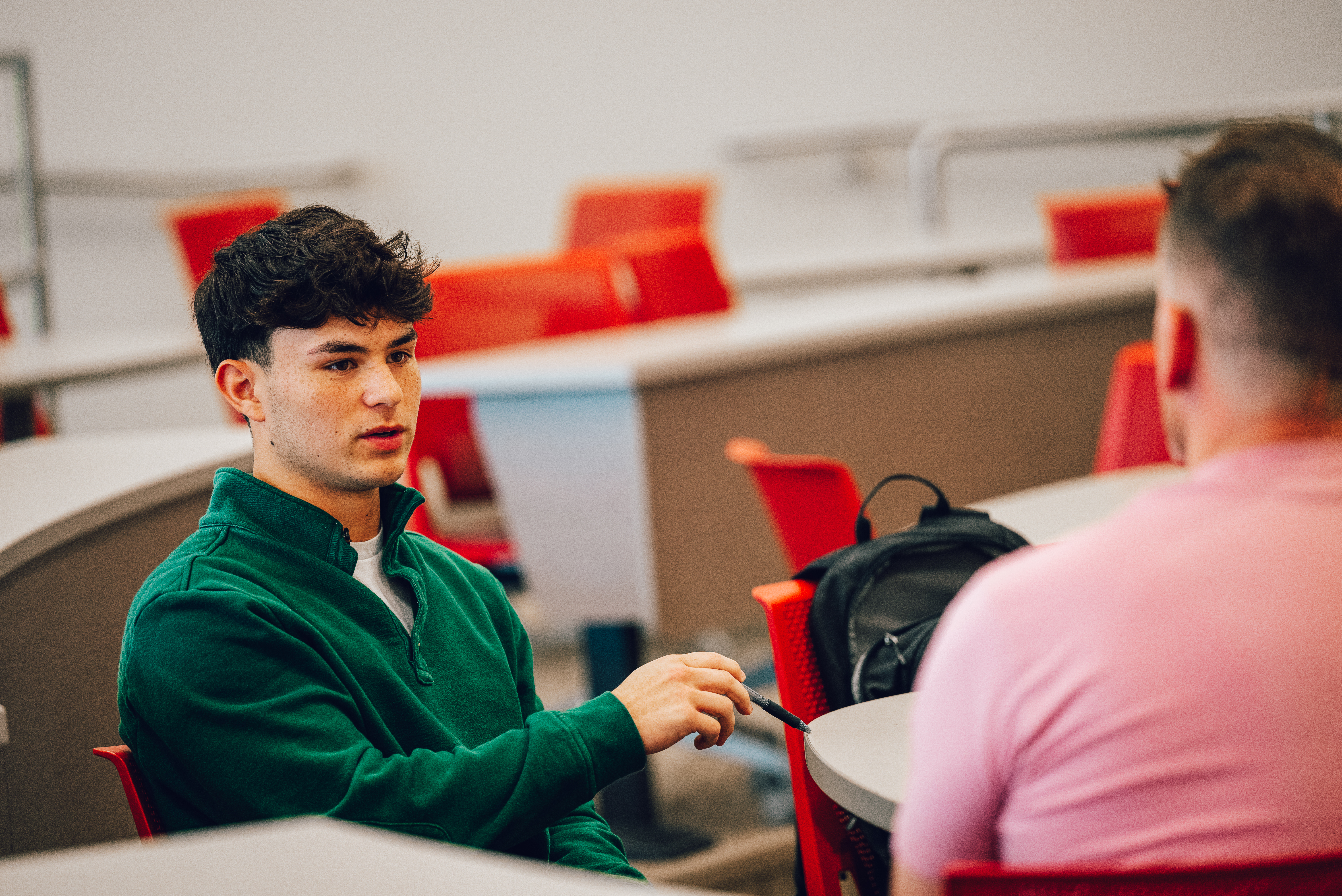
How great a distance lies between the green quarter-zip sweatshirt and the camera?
104 centimetres

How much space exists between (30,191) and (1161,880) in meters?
3.64

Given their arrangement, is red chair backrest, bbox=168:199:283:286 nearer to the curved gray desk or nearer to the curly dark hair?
the curved gray desk

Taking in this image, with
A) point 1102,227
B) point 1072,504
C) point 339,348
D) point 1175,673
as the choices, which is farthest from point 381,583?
point 1102,227

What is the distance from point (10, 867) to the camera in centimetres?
70

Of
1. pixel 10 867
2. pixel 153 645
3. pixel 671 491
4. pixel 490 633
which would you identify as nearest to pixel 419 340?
pixel 671 491

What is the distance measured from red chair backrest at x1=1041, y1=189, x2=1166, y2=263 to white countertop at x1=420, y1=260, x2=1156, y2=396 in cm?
48

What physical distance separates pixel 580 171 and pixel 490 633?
5638 mm

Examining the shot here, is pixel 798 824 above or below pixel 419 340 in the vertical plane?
below

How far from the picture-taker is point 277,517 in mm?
1164

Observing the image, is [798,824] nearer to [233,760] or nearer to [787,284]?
[233,760]

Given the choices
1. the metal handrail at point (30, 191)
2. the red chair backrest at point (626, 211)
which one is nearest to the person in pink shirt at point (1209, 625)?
the metal handrail at point (30, 191)

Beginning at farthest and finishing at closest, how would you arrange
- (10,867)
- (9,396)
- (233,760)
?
(9,396) → (233,760) → (10,867)

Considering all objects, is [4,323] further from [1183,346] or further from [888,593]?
[1183,346]

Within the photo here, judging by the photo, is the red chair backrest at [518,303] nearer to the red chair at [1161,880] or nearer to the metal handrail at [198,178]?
the red chair at [1161,880]
